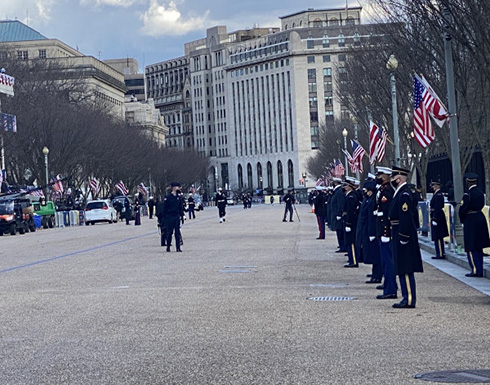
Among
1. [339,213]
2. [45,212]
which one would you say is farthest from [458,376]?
[45,212]

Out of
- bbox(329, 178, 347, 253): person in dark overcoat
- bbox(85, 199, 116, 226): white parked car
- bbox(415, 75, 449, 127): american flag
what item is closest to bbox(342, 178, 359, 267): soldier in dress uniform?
bbox(329, 178, 347, 253): person in dark overcoat

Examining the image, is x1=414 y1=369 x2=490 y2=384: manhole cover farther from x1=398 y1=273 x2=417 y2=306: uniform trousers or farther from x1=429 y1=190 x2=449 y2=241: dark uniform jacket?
x1=429 y1=190 x2=449 y2=241: dark uniform jacket

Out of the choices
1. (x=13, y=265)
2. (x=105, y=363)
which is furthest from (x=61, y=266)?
(x=105, y=363)

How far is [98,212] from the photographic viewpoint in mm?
76062

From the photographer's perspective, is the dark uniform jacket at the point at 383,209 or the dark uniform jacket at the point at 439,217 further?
the dark uniform jacket at the point at 439,217

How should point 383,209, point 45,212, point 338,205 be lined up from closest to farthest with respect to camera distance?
1. point 383,209
2. point 338,205
3. point 45,212

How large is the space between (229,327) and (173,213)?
18.0m

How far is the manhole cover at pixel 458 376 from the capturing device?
937 centimetres

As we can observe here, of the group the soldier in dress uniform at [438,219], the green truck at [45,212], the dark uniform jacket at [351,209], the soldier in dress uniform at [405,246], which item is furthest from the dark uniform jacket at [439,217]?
the green truck at [45,212]

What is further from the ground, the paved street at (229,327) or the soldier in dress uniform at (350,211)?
the soldier in dress uniform at (350,211)

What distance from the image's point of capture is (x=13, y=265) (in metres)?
26.8

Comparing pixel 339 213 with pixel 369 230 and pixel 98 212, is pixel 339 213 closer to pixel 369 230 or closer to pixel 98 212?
pixel 369 230

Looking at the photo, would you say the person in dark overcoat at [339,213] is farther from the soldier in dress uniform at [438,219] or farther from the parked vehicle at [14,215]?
the parked vehicle at [14,215]

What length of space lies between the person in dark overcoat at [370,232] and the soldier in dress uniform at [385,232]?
1167 millimetres
